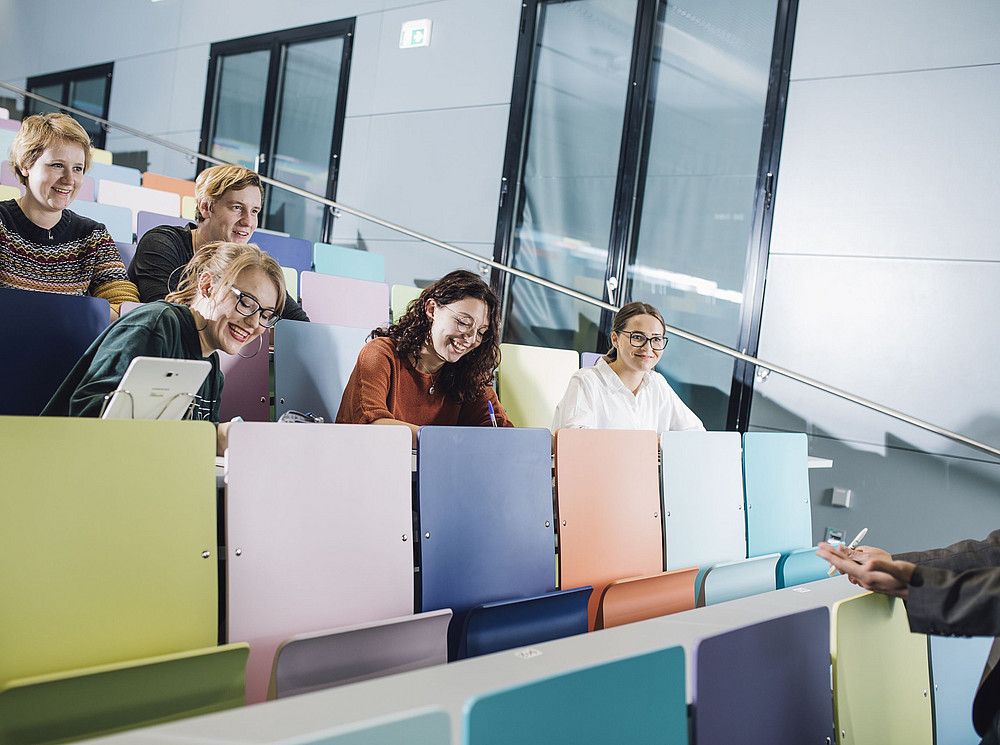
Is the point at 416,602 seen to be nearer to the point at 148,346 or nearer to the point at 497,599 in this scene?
the point at 497,599

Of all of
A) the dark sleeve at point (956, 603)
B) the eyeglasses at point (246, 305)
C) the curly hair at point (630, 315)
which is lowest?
the dark sleeve at point (956, 603)

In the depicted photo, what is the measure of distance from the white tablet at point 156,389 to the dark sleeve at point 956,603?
133 centimetres

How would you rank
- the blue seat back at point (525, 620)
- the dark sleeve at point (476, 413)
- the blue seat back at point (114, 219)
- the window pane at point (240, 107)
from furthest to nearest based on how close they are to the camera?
the window pane at point (240, 107) → the blue seat back at point (114, 219) → the dark sleeve at point (476, 413) → the blue seat back at point (525, 620)

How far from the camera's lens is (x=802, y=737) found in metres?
1.27

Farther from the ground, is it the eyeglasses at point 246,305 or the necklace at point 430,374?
the eyeglasses at point 246,305

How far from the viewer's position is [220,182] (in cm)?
279

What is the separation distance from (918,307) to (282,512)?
3.42 meters

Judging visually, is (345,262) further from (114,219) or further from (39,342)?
(39,342)

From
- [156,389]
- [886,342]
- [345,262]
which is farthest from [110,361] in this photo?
[886,342]

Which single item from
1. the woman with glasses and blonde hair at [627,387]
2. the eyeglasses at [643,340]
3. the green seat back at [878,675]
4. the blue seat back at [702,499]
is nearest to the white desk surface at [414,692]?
the green seat back at [878,675]

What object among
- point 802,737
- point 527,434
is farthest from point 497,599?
point 802,737

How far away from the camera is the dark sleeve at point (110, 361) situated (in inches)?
66.6

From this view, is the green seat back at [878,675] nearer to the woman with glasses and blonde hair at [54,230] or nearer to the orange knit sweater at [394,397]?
the orange knit sweater at [394,397]

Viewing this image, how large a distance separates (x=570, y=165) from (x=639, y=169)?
18.8 inches
